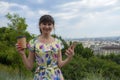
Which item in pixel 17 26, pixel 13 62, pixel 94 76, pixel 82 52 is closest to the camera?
pixel 94 76

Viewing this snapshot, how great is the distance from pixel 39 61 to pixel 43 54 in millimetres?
89

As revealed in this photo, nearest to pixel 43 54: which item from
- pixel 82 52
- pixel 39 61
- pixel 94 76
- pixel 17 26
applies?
pixel 39 61

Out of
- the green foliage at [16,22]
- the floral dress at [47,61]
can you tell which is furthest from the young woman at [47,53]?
the green foliage at [16,22]

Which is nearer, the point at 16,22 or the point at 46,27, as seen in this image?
the point at 46,27

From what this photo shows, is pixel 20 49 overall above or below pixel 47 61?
above

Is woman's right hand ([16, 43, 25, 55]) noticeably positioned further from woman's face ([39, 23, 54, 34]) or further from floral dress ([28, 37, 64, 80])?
woman's face ([39, 23, 54, 34])

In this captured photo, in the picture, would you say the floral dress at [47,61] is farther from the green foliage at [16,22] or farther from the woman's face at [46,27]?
the green foliage at [16,22]

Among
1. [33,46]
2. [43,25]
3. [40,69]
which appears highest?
[43,25]

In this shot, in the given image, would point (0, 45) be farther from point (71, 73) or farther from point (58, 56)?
point (58, 56)

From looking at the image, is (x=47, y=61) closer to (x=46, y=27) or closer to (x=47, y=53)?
(x=47, y=53)

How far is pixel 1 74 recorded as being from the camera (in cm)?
678

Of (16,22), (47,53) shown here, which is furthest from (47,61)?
(16,22)

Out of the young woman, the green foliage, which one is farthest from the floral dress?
the green foliage

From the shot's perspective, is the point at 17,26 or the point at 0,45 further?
the point at 17,26
